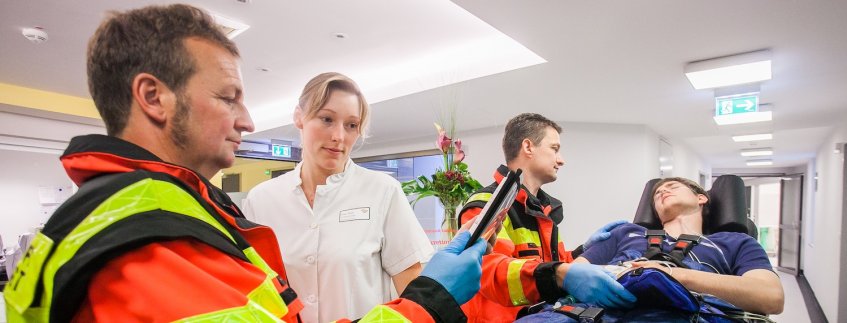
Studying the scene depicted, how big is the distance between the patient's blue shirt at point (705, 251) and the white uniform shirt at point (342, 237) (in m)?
1.22

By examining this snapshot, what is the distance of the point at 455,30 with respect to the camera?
3402 mm

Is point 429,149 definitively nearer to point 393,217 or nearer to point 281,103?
point 281,103

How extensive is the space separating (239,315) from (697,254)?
2.11m

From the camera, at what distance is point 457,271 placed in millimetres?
847

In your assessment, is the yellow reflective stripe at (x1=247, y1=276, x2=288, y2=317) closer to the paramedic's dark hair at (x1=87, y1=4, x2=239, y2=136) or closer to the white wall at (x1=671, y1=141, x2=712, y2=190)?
the paramedic's dark hair at (x1=87, y1=4, x2=239, y2=136)

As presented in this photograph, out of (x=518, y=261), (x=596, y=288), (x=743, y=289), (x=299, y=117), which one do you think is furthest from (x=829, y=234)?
(x=299, y=117)

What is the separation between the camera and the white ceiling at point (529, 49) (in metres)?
2.50

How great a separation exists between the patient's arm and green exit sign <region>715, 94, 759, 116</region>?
2.89 meters

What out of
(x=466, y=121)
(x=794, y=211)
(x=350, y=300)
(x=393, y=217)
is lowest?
(x=794, y=211)

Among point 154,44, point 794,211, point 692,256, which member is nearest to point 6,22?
point 154,44

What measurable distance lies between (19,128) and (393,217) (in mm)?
5503

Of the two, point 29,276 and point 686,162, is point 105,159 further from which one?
point 686,162

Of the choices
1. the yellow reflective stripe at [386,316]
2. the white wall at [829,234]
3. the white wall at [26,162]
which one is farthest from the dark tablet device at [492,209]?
the white wall at [829,234]

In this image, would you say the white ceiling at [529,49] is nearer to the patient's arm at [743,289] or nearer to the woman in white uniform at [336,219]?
the woman in white uniform at [336,219]
